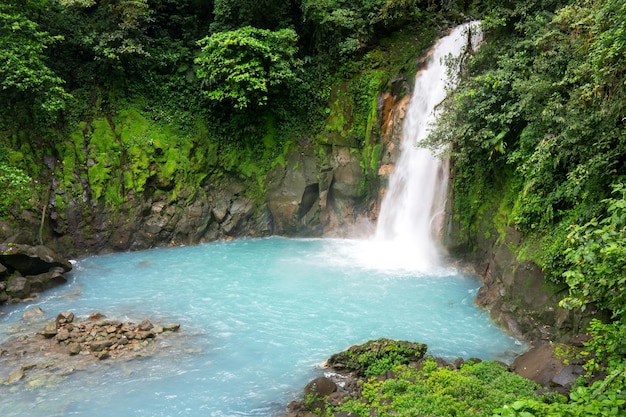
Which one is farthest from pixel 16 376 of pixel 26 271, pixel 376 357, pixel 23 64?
pixel 23 64

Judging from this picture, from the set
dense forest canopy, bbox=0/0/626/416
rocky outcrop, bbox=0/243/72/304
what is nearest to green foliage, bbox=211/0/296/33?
dense forest canopy, bbox=0/0/626/416

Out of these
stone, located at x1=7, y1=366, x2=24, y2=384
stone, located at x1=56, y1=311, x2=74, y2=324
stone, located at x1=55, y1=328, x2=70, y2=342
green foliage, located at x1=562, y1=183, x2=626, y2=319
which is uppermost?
green foliage, located at x1=562, y1=183, x2=626, y2=319

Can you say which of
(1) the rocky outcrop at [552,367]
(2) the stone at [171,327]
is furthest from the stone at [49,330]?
(1) the rocky outcrop at [552,367]

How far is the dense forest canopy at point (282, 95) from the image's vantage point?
29.3 ft

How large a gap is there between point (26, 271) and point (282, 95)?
10.6 m

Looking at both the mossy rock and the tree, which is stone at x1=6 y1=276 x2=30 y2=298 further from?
the mossy rock

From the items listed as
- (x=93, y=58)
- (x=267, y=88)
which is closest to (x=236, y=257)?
(x=267, y=88)

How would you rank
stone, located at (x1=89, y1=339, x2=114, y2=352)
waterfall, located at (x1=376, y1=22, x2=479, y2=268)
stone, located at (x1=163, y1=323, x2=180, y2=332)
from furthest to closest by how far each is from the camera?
waterfall, located at (x1=376, y1=22, x2=479, y2=268) < stone, located at (x1=163, y1=323, x2=180, y2=332) < stone, located at (x1=89, y1=339, x2=114, y2=352)

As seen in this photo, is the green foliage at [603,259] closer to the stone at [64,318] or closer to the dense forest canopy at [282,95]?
the dense forest canopy at [282,95]

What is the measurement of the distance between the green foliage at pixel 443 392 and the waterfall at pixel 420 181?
6.66 m

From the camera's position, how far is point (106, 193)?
51.8 feet

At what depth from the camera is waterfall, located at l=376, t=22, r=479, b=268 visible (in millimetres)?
14148

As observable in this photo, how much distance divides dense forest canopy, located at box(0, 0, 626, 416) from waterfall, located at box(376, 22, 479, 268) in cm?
107

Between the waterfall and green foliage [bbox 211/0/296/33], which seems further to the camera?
green foliage [bbox 211/0/296/33]
